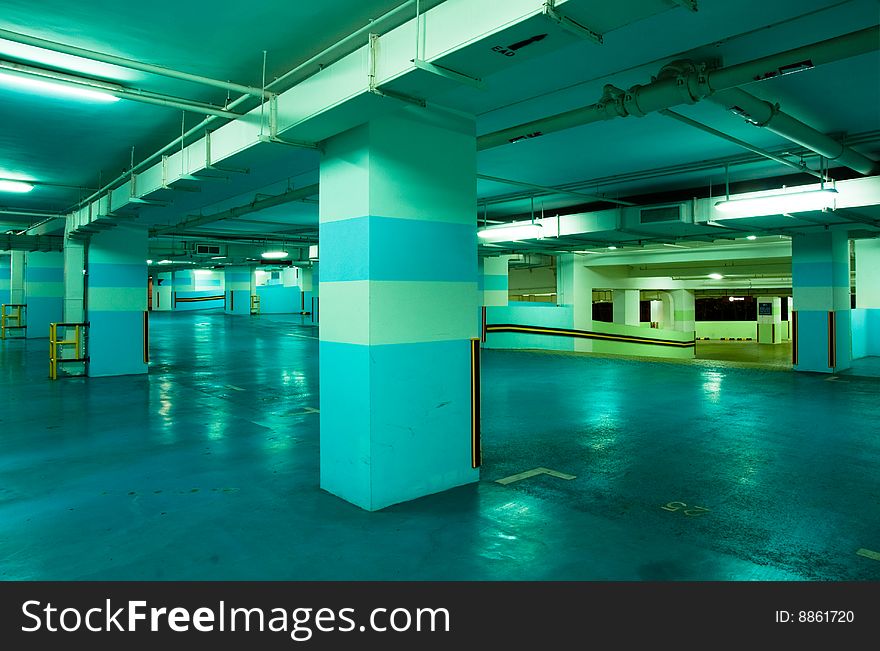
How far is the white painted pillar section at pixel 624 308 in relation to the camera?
2970 centimetres

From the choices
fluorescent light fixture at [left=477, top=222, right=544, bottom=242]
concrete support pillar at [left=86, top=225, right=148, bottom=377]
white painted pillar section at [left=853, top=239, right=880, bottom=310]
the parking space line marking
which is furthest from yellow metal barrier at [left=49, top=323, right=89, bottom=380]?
white painted pillar section at [left=853, top=239, right=880, bottom=310]

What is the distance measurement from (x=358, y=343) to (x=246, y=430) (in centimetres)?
355

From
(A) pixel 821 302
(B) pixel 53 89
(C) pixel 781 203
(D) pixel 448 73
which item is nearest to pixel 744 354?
(A) pixel 821 302

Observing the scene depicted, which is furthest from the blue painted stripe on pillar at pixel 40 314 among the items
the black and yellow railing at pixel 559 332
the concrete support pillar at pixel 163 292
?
the concrete support pillar at pixel 163 292

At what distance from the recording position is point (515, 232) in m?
13.0

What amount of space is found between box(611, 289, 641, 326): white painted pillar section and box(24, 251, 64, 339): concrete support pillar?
24.7m

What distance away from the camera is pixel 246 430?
7609mm

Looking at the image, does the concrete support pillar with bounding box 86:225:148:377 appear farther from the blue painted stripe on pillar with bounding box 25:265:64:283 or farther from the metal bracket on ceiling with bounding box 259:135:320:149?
the blue painted stripe on pillar with bounding box 25:265:64:283

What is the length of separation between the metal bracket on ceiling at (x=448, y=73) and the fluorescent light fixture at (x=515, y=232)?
8.96 meters

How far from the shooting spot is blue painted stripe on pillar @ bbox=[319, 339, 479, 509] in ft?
15.7

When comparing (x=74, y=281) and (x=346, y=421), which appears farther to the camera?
(x=74, y=281)

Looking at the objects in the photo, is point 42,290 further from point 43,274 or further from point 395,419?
point 395,419

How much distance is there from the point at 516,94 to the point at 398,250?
2236 millimetres

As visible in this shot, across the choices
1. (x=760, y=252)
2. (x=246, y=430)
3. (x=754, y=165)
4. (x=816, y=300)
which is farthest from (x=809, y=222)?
(x=246, y=430)
